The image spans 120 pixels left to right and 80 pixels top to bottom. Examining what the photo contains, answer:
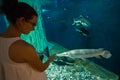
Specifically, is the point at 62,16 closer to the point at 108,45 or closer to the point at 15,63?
the point at 108,45

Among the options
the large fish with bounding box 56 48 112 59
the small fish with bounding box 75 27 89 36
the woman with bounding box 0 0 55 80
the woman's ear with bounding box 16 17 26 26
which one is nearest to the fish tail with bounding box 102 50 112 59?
the large fish with bounding box 56 48 112 59

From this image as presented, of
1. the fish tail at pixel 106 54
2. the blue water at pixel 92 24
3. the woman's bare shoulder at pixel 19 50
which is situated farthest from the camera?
the fish tail at pixel 106 54

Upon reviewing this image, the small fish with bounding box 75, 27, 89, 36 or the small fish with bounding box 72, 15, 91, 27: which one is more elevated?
the small fish with bounding box 72, 15, 91, 27

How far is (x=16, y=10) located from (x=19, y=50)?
0.76 ft

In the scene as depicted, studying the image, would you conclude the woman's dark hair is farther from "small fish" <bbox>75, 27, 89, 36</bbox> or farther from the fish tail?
the fish tail

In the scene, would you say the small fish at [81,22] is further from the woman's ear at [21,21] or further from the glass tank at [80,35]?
the woman's ear at [21,21]

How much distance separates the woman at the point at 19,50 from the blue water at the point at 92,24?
87.9 inches

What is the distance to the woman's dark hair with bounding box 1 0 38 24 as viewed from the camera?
1588 mm

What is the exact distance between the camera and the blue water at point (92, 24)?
12.5 feet

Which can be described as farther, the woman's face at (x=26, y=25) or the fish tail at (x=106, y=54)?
the fish tail at (x=106, y=54)

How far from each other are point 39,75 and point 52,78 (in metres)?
2.47

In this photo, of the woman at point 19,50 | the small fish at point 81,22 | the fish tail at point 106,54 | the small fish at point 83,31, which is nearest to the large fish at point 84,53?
the fish tail at point 106,54

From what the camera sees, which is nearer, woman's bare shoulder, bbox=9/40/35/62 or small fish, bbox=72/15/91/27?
woman's bare shoulder, bbox=9/40/35/62

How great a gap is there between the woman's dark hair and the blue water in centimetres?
218
